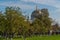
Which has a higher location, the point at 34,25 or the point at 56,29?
the point at 34,25

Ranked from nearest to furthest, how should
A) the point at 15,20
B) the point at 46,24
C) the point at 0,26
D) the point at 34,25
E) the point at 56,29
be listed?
1. the point at 15,20
2. the point at 0,26
3. the point at 34,25
4. the point at 46,24
5. the point at 56,29

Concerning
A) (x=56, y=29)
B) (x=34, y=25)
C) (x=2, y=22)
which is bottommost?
(x=56, y=29)

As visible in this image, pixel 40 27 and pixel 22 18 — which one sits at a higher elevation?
pixel 22 18

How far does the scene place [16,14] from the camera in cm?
3694

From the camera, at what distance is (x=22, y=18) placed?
124 feet

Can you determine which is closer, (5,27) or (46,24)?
(5,27)

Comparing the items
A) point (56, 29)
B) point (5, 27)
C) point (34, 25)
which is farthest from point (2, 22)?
point (56, 29)

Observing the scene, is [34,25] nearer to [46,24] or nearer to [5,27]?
[46,24]

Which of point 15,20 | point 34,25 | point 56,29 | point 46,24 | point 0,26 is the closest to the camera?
point 15,20

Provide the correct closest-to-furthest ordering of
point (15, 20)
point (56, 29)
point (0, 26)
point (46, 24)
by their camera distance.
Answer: point (15, 20) < point (0, 26) < point (46, 24) < point (56, 29)

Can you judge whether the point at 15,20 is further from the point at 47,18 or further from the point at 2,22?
the point at 47,18

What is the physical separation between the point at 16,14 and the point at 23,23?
220 centimetres

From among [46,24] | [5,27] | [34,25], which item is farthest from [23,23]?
[46,24]

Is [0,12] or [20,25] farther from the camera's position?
[0,12]
